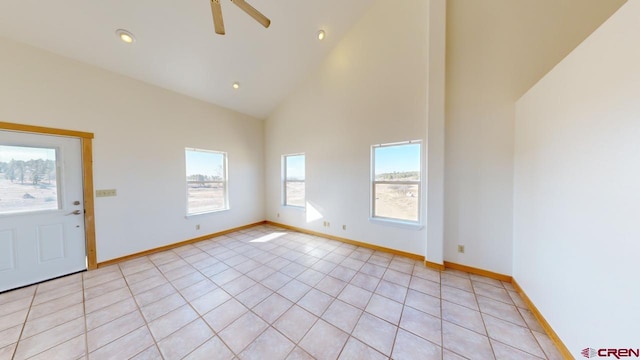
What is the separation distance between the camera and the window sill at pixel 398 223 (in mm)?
3104

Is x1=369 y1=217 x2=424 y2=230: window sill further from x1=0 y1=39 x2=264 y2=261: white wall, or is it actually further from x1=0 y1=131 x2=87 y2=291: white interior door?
x1=0 y1=131 x2=87 y2=291: white interior door

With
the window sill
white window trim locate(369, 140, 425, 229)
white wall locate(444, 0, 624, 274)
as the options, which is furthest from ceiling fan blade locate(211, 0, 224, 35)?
the window sill

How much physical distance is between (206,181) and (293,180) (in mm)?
1967

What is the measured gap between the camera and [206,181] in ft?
13.7

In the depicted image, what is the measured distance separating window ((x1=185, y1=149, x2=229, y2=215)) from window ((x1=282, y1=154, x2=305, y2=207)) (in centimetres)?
144

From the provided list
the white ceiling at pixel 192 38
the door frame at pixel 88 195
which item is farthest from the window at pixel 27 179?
the white ceiling at pixel 192 38

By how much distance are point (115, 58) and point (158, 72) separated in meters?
0.48

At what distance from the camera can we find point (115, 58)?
2707 mm

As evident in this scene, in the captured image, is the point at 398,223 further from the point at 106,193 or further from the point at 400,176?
the point at 106,193

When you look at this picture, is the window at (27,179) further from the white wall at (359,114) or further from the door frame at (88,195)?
the white wall at (359,114)

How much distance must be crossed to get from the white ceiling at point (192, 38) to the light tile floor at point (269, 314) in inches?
123

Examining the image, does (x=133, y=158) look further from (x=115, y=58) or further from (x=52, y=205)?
(x=115, y=58)

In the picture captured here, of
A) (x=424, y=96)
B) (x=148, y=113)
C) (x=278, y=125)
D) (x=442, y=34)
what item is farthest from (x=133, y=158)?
(x=442, y=34)

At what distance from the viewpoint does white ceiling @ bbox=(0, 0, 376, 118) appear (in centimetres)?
217
